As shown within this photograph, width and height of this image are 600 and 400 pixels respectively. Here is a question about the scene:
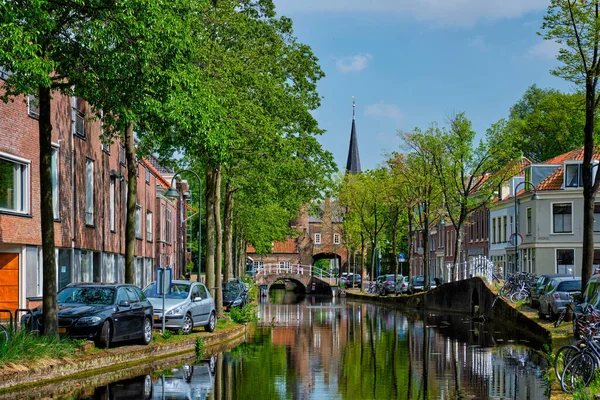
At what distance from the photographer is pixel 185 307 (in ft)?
83.1

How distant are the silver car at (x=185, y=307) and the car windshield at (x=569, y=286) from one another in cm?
1198

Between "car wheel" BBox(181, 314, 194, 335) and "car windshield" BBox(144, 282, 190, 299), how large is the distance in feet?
3.03

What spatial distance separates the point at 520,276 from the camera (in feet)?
129

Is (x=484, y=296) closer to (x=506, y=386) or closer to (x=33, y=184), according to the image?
(x=33, y=184)

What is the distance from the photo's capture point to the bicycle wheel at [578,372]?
13164mm

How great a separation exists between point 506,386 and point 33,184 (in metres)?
16.9

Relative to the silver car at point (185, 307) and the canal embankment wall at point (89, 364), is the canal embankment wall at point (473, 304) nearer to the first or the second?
the silver car at point (185, 307)

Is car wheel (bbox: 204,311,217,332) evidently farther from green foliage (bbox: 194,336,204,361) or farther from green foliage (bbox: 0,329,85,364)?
green foliage (bbox: 0,329,85,364)

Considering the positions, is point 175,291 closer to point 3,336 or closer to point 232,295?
point 3,336

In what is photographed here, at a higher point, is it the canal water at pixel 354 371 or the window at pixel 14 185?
the window at pixel 14 185

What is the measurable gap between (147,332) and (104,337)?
2.34 meters

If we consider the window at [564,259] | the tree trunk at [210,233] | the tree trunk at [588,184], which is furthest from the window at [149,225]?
the tree trunk at [588,184]

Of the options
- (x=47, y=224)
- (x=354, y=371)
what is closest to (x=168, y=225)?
(x=47, y=224)

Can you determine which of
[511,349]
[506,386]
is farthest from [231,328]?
[506,386]
